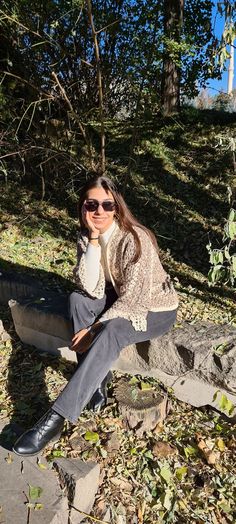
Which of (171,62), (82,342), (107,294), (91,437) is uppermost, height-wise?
(171,62)

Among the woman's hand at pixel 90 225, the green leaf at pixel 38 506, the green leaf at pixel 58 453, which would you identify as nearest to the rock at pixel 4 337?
the woman's hand at pixel 90 225

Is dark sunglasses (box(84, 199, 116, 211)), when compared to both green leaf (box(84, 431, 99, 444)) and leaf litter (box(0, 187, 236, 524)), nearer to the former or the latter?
leaf litter (box(0, 187, 236, 524))

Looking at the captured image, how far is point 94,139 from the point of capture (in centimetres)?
779

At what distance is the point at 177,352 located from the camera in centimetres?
290

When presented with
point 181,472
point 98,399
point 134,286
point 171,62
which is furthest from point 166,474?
point 171,62

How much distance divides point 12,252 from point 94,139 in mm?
3617

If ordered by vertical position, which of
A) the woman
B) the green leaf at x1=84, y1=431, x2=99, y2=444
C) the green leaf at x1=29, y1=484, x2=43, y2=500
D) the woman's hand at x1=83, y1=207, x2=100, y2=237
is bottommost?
the green leaf at x1=84, y1=431, x2=99, y2=444

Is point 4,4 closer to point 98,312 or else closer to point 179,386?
point 98,312

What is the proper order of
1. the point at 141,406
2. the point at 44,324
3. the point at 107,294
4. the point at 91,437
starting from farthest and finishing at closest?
the point at 44,324 < the point at 107,294 < the point at 141,406 < the point at 91,437

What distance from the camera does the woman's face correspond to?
272cm

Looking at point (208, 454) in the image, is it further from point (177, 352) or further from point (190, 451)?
point (177, 352)

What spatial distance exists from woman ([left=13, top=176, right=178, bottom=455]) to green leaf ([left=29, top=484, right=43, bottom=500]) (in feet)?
0.80

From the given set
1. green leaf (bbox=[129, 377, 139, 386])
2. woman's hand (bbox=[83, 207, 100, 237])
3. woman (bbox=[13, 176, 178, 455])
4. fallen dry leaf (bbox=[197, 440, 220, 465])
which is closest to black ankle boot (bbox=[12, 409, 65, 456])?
woman (bbox=[13, 176, 178, 455])

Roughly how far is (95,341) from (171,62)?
491 centimetres
